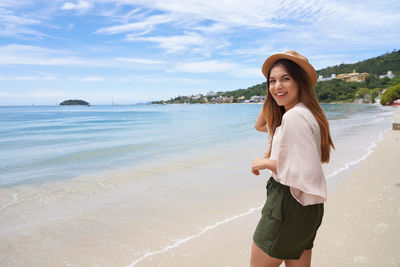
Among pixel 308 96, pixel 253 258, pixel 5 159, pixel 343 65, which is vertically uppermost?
pixel 343 65

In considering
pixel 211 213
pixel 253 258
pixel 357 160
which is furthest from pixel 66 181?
pixel 357 160

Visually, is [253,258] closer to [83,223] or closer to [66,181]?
[83,223]

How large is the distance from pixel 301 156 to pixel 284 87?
45cm

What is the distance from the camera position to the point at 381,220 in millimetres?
4031

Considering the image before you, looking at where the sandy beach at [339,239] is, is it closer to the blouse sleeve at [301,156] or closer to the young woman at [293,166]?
the young woman at [293,166]

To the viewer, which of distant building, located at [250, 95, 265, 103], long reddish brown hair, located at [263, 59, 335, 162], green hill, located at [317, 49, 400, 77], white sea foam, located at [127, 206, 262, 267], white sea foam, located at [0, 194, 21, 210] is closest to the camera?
long reddish brown hair, located at [263, 59, 335, 162]

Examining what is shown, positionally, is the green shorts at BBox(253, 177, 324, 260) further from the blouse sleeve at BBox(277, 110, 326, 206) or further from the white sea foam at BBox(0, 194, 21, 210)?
the white sea foam at BBox(0, 194, 21, 210)

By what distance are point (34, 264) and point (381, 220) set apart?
4755 mm

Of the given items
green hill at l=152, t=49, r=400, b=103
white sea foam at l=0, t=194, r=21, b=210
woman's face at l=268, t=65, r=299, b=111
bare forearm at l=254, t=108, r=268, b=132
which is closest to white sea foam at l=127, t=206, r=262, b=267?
bare forearm at l=254, t=108, r=268, b=132

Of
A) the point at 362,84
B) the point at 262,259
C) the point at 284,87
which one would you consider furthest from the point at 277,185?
the point at 362,84

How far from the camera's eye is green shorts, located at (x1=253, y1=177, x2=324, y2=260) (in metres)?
1.55

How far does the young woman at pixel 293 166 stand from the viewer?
4.53 ft

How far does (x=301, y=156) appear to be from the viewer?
138 centimetres

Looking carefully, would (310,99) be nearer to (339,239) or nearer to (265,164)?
(265,164)
